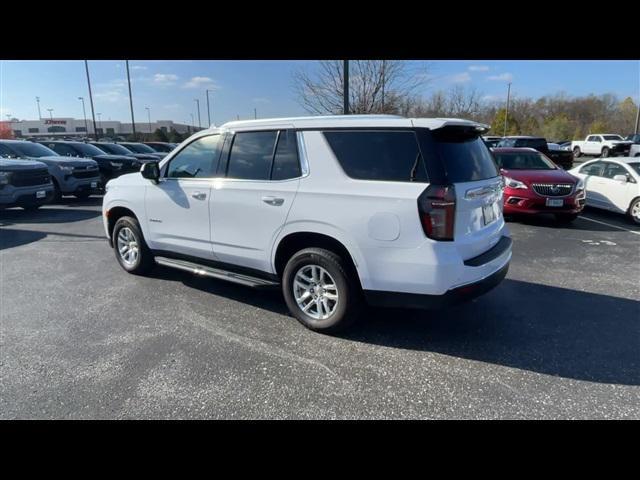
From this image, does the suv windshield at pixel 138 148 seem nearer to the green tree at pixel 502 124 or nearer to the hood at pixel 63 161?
the hood at pixel 63 161

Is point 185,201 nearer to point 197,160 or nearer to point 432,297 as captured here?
point 197,160

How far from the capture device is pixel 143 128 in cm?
9338

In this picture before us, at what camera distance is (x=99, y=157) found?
13828mm

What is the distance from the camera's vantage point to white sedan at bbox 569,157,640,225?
8312mm

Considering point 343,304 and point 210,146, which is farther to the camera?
point 210,146

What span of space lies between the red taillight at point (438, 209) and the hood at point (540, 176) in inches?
239

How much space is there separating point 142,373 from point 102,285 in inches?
96.7

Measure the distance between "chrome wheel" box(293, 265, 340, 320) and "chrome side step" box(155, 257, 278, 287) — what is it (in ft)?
1.04

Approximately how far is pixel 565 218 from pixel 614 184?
1.60m
